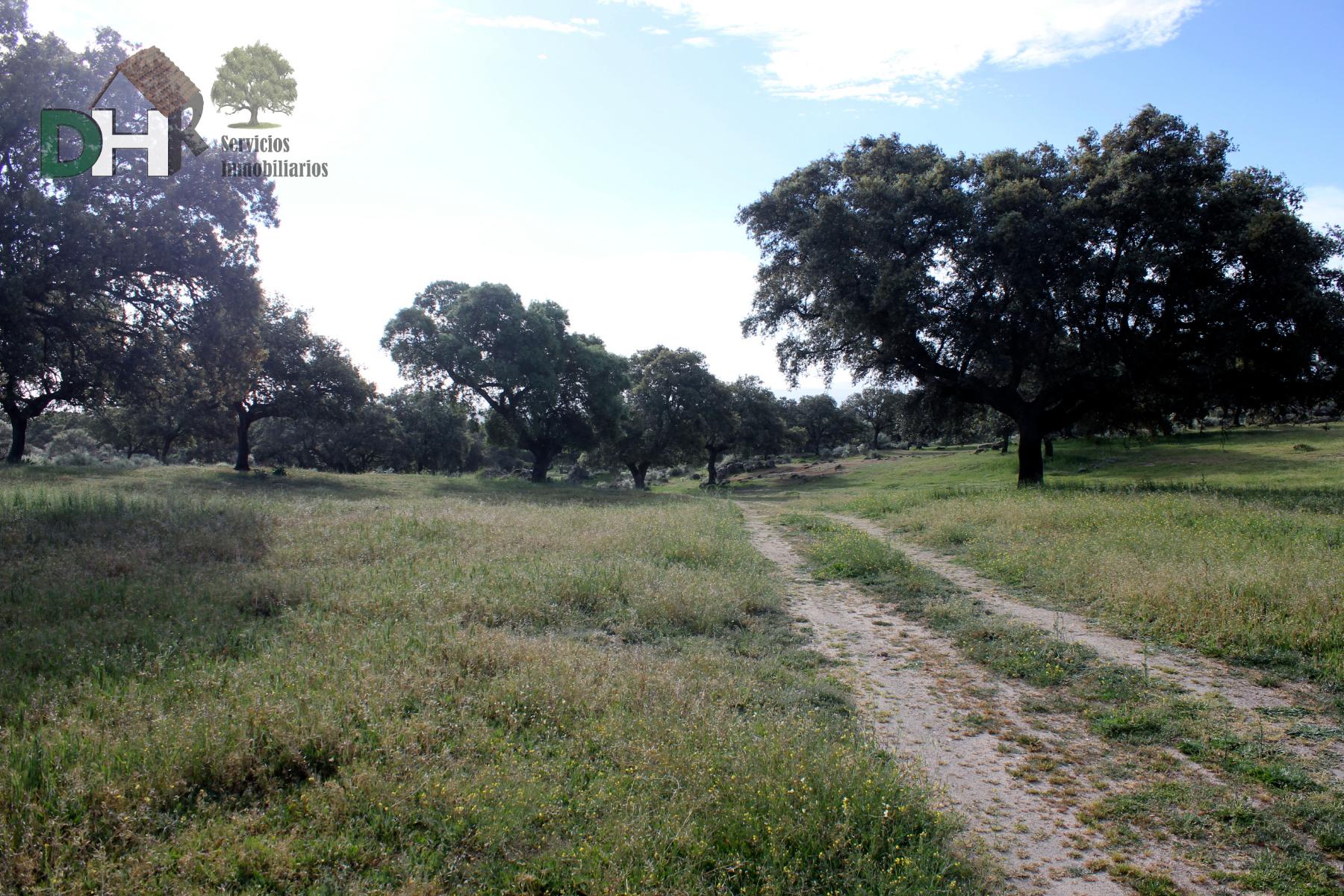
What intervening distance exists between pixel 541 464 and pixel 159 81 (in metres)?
27.2

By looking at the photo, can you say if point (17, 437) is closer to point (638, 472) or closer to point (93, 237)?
point (93, 237)

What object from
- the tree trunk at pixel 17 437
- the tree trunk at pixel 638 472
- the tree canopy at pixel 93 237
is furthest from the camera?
the tree trunk at pixel 638 472

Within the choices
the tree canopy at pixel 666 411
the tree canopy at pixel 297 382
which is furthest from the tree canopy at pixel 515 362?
the tree canopy at pixel 666 411

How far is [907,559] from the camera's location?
12.7 meters

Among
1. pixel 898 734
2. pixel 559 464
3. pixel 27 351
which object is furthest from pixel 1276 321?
pixel 559 464

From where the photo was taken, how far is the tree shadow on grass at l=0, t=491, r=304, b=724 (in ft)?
A: 19.7

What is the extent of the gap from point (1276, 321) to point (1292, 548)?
45.1ft

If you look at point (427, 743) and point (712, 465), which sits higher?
point (427, 743)

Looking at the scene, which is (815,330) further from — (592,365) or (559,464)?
(559,464)

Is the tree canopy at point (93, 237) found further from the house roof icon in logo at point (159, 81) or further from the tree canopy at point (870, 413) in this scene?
the tree canopy at point (870, 413)

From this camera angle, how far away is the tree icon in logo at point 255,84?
53.8 ft

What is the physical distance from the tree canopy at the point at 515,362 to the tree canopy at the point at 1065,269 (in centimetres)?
1460

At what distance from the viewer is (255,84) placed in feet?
54.4

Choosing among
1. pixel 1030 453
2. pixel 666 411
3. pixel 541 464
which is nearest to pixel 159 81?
pixel 541 464
